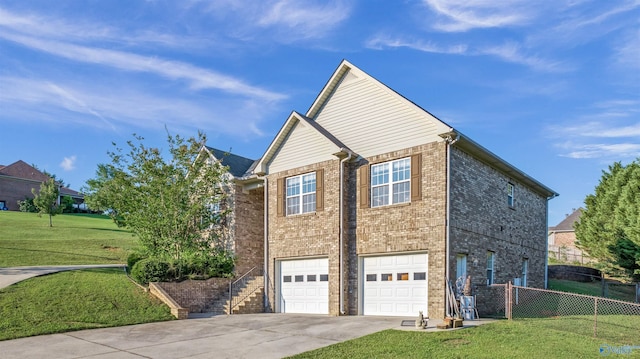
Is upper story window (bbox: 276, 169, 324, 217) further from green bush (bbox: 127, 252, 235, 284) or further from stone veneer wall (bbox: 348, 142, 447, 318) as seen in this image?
green bush (bbox: 127, 252, 235, 284)

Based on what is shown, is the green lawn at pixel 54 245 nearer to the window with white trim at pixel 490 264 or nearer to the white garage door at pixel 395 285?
the white garage door at pixel 395 285

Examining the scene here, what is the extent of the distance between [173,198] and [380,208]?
9.48 meters

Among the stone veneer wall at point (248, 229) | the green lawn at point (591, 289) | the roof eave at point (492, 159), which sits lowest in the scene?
the green lawn at point (591, 289)

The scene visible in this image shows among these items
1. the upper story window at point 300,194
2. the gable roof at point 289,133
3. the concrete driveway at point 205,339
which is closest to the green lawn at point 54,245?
the gable roof at point 289,133

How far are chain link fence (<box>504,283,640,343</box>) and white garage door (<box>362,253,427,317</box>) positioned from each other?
2.67 metres

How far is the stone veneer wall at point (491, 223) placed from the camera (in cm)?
1518

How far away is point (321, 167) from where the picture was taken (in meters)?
18.1

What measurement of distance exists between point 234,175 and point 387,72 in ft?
28.7

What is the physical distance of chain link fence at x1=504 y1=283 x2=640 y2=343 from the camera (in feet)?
38.9

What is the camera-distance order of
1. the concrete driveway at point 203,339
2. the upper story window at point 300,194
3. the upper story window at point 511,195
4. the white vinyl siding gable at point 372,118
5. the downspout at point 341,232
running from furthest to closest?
the upper story window at point 511,195 < the upper story window at point 300,194 < the downspout at point 341,232 < the white vinyl siding gable at point 372,118 < the concrete driveway at point 203,339

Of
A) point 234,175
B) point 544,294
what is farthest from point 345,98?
point 544,294

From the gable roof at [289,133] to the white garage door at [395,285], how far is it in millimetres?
4224

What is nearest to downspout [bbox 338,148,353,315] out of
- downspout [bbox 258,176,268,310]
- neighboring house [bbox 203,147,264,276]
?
downspout [bbox 258,176,268,310]

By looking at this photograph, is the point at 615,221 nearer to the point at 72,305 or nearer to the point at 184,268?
the point at 184,268
